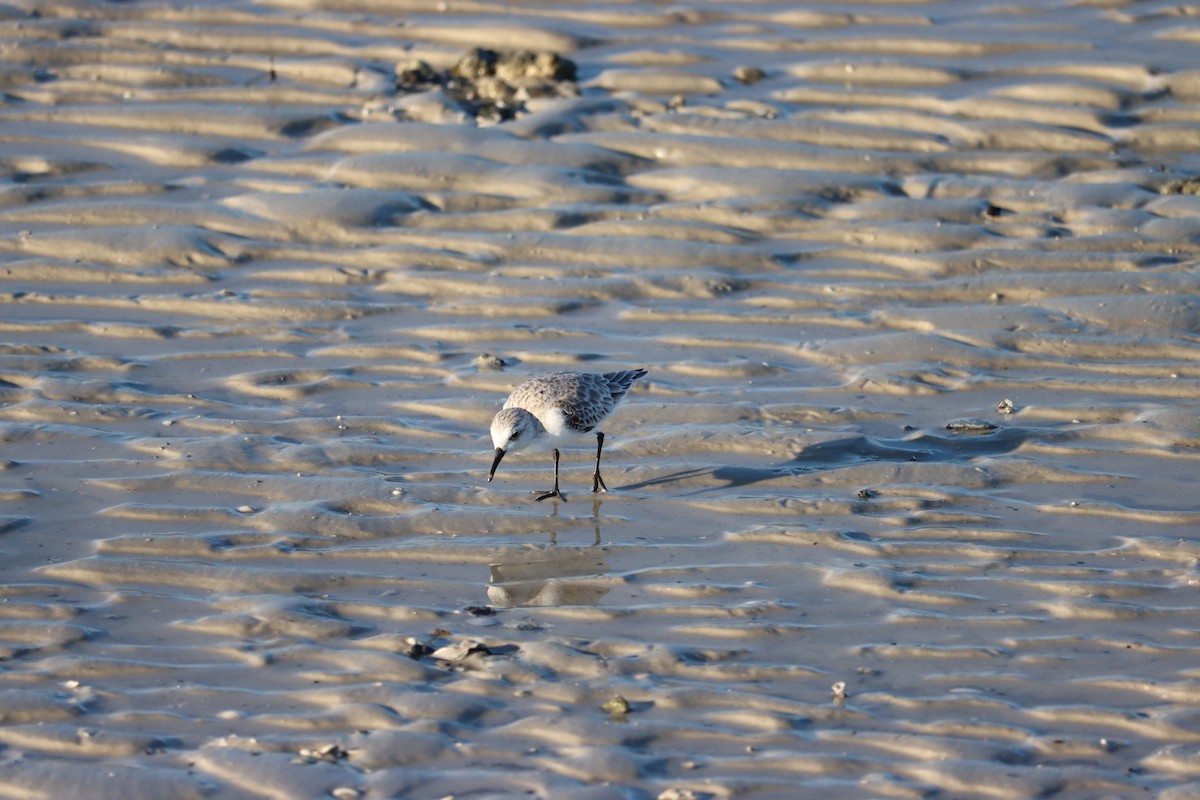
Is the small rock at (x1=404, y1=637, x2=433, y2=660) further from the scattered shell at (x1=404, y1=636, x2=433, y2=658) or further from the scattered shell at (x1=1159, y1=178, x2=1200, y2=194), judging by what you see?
the scattered shell at (x1=1159, y1=178, x2=1200, y2=194)

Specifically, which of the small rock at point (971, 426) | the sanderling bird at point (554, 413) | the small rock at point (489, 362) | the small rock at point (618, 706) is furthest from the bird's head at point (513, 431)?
the small rock at point (971, 426)

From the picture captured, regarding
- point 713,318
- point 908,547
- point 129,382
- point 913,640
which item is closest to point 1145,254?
point 713,318

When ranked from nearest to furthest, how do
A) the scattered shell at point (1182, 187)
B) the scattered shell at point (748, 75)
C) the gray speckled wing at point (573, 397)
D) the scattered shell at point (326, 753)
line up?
A: the scattered shell at point (326, 753) < the gray speckled wing at point (573, 397) < the scattered shell at point (1182, 187) < the scattered shell at point (748, 75)

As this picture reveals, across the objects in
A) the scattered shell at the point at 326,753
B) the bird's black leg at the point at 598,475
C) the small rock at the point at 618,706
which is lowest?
the scattered shell at the point at 326,753

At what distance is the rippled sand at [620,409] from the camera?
489cm

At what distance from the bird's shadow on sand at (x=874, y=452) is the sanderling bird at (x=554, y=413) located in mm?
343

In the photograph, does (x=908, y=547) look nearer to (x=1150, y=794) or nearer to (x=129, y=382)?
(x=1150, y=794)

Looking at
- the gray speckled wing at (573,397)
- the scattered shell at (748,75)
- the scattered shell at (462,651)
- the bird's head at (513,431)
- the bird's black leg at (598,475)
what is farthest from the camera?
the scattered shell at (748,75)

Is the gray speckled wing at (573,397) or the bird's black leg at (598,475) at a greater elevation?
the gray speckled wing at (573,397)

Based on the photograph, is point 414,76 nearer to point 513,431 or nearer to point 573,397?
Answer: point 573,397

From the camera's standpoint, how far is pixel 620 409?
7.30 meters

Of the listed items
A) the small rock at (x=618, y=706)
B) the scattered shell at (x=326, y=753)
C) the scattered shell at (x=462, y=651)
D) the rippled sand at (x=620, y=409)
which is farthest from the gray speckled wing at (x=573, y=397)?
the scattered shell at (x=326, y=753)

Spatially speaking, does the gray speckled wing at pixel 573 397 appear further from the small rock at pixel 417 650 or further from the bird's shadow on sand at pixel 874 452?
the small rock at pixel 417 650

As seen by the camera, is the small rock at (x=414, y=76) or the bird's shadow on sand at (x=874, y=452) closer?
the bird's shadow on sand at (x=874, y=452)
